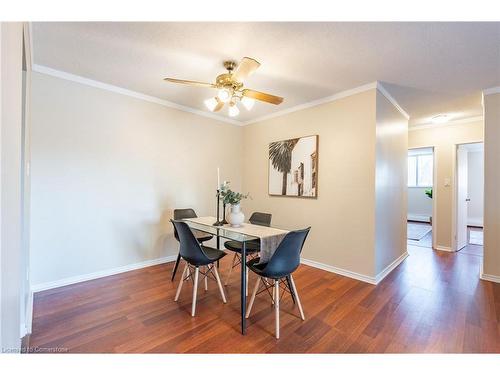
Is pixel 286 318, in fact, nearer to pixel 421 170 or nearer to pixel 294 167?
pixel 294 167

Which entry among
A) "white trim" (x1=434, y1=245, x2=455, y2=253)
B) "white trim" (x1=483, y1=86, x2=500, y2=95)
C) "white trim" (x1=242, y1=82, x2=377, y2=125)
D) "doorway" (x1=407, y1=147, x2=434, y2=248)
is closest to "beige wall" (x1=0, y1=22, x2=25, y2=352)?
"white trim" (x1=242, y1=82, x2=377, y2=125)

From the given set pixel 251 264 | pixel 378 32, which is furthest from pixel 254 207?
pixel 378 32

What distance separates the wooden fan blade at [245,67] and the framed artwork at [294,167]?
1.70 metres

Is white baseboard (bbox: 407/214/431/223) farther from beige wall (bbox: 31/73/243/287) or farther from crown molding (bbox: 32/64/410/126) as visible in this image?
beige wall (bbox: 31/73/243/287)

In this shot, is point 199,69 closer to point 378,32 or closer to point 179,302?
point 378,32

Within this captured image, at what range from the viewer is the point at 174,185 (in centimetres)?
349

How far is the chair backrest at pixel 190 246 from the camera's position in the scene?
2012 millimetres

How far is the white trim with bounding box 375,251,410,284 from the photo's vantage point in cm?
283

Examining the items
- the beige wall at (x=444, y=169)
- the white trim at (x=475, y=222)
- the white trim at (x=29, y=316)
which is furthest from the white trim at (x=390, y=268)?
the white trim at (x=475, y=222)

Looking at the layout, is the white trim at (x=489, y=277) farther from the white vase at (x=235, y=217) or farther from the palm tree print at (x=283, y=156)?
the white vase at (x=235, y=217)

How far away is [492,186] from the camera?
2.86 meters

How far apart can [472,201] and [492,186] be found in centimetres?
508

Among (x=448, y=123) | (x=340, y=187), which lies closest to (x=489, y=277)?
(x=340, y=187)
